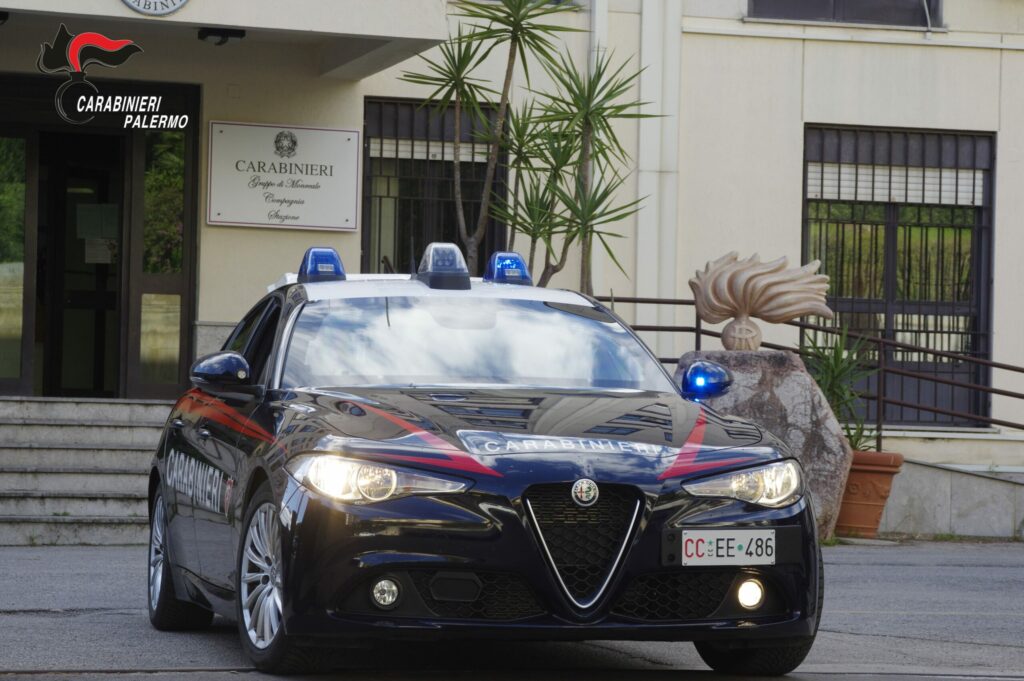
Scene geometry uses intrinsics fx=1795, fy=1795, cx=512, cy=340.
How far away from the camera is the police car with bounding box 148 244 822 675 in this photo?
5.46 m

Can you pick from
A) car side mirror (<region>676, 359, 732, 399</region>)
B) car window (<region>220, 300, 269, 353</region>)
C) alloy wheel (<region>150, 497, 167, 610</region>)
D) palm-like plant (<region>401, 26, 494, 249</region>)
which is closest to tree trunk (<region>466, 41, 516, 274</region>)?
palm-like plant (<region>401, 26, 494, 249</region>)

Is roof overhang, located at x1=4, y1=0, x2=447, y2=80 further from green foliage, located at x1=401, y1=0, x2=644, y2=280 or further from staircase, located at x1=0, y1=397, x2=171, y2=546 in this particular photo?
staircase, located at x1=0, y1=397, x2=171, y2=546

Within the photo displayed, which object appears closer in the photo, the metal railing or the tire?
the tire

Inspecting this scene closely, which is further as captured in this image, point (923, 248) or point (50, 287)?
point (923, 248)

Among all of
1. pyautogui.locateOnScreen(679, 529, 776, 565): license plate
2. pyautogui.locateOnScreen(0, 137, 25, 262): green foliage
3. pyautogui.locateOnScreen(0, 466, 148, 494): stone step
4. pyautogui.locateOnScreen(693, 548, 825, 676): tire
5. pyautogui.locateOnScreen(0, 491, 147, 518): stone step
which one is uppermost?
pyautogui.locateOnScreen(0, 137, 25, 262): green foliage

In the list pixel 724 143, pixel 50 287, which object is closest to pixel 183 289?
pixel 50 287

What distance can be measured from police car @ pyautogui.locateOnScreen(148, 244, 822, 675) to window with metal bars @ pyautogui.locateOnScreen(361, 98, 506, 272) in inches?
385

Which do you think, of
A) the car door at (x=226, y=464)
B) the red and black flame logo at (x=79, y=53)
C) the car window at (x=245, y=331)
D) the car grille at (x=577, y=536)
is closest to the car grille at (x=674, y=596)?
the car grille at (x=577, y=536)

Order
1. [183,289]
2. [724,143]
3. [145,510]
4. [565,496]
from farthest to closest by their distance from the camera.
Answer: [724,143] → [183,289] → [145,510] → [565,496]

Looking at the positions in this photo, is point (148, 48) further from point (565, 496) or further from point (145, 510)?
point (565, 496)

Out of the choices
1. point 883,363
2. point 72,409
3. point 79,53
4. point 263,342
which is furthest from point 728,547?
point 79,53

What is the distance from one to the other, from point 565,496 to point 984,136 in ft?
42.8

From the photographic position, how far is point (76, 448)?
13039mm

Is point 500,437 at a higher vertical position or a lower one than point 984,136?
lower
